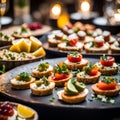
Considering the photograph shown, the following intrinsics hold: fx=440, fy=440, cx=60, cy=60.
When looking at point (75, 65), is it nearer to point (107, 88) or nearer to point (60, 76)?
point (60, 76)

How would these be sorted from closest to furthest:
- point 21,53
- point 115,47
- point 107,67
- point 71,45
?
point 107,67 → point 21,53 → point 115,47 → point 71,45

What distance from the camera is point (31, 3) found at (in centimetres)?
1045

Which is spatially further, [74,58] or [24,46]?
[24,46]

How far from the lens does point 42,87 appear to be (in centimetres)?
441

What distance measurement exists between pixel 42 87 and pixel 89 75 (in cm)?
65

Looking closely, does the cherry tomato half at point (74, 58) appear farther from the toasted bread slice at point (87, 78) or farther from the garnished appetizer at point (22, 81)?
the garnished appetizer at point (22, 81)

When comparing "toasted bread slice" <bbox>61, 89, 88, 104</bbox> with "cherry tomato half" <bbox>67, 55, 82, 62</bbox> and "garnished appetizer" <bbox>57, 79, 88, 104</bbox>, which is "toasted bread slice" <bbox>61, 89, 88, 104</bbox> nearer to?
"garnished appetizer" <bbox>57, 79, 88, 104</bbox>

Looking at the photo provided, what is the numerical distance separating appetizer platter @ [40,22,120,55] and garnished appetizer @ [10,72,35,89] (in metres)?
1.32

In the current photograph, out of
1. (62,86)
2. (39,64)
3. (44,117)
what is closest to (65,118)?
(44,117)

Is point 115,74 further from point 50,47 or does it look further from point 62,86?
point 50,47

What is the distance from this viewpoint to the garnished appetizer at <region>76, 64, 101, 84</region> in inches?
188

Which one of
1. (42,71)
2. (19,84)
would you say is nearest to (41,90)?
(19,84)

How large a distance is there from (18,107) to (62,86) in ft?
3.34

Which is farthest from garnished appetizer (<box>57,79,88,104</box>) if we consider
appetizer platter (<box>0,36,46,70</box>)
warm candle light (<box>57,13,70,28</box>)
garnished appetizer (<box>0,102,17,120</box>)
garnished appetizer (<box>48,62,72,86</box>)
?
A: warm candle light (<box>57,13,70,28</box>)
